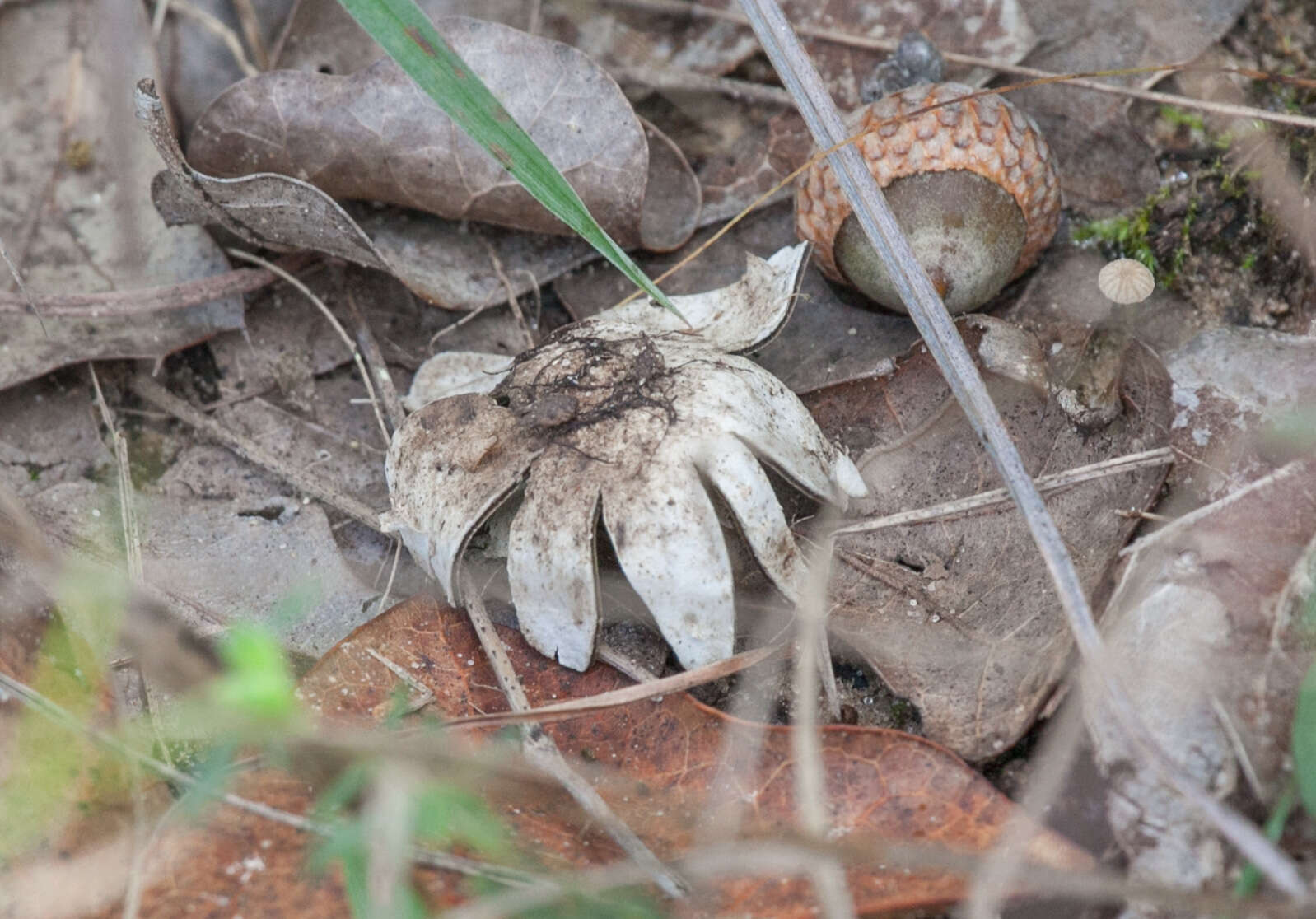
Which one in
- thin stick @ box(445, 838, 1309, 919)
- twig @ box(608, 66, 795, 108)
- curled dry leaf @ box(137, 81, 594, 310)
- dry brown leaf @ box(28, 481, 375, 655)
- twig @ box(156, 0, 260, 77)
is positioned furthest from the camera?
twig @ box(156, 0, 260, 77)

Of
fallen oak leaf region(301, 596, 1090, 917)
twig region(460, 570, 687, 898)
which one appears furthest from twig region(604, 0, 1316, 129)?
twig region(460, 570, 687, 898)

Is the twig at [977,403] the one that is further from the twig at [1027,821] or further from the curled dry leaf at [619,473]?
the curled dry leaf at [619,473]

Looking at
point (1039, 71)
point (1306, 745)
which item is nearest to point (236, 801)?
point (1306, 745)

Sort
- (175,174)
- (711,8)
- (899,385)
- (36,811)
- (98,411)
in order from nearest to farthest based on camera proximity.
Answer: (36,811), (899,385), (175,174), (98,411), (711,8)

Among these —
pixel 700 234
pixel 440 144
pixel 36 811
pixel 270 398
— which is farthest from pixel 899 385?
pixel 36 811

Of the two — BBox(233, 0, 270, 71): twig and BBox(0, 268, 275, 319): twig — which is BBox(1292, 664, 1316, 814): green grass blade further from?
BBox(233, 0, 270, 71): twig

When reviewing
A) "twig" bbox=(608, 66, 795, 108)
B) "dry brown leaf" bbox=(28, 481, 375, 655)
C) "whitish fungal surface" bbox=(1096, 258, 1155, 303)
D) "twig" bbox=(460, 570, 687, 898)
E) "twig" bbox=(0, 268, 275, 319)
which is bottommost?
"twig" bbox=(460, 570, 687, 898)

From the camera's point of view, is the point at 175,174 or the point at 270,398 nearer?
the point at 175,174

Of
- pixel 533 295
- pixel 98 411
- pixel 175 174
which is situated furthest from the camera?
pixel 533 295

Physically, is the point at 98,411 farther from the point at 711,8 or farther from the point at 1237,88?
the point at 1237,88
